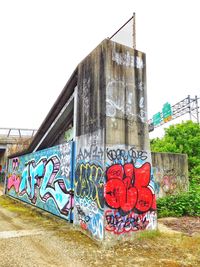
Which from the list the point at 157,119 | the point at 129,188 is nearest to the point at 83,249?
the point at 129,188

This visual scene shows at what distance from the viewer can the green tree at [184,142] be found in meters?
19.2

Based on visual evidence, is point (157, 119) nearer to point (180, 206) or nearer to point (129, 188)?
point (180, 206)

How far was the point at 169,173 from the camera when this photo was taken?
13164 mm

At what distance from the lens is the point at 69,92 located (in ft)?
32.4

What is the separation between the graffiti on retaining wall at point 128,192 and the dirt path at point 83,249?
463mm

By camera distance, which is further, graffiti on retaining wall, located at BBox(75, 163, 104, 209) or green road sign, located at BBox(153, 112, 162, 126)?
green road sign, located at BBox(153, 112, 162, 126)

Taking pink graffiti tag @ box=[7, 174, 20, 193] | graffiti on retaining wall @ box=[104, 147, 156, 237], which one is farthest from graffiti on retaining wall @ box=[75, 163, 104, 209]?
pink graffiti tag @ box=[7, 174, 20, 193]

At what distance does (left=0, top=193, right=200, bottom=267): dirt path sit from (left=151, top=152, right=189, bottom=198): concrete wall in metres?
4.95

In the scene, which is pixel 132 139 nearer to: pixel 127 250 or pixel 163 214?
pixel 127 250

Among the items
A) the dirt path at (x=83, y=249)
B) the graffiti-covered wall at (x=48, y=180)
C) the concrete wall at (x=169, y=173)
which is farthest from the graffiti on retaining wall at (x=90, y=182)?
the concrete wall at (x=169, y=173)

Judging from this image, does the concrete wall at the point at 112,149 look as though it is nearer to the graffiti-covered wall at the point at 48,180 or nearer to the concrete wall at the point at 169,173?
the graffiti-covered wall at the point at 48,180

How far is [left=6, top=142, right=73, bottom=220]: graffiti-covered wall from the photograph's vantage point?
354 inches

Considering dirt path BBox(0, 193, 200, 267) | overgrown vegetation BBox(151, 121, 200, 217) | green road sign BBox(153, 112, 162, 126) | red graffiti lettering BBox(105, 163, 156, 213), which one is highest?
green road sign BBox(153, 112, 162, 126)

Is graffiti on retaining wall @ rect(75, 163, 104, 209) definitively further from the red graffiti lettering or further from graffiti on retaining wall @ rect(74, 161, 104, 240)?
the red graffiti lettering
